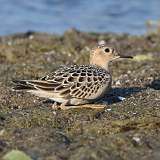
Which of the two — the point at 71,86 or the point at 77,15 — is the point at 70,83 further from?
the point at 77,15

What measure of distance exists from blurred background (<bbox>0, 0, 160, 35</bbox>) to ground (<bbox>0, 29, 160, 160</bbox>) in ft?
21.3

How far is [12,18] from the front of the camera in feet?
71.7

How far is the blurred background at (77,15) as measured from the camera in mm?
20992

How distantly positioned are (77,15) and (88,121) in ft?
45.3

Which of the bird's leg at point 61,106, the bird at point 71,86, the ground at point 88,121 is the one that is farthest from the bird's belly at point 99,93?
the bird's leg at point 61,106

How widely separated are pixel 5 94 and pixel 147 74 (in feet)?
10.5

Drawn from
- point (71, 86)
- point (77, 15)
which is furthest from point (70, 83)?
point (77, 15)

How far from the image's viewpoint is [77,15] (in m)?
22.7

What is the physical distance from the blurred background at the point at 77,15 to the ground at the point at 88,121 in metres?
6.48

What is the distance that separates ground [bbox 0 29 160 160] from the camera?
26.1ft

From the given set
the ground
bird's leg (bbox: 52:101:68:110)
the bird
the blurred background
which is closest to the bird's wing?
the bird

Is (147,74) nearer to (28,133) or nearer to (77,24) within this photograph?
(28,133)

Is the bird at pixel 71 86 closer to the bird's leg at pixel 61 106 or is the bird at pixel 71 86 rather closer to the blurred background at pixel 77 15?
the bird's leg at pixel 61 106

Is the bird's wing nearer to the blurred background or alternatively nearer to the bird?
the bird
